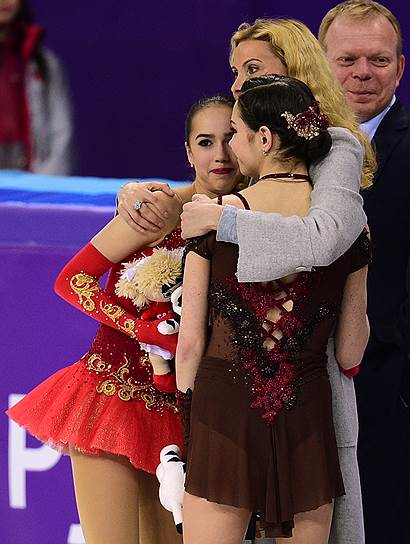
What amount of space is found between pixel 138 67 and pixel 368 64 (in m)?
3.17

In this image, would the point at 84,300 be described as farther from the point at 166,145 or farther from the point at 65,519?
the point at 166,145

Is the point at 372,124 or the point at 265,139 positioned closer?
the point at 265,139

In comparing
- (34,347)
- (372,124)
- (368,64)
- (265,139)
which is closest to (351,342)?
(265,139)

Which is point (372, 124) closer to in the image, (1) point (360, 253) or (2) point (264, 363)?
(1) point (360, 253)

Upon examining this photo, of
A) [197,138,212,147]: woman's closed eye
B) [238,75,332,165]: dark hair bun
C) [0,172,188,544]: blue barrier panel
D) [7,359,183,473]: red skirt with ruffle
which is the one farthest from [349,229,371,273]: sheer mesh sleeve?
[0,172,188,544]: blue barrier panel

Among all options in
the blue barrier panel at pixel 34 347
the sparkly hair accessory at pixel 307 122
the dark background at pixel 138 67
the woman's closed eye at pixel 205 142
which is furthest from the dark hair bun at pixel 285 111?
the dark background at pixel 138 67

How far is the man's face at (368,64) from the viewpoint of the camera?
3.56 m

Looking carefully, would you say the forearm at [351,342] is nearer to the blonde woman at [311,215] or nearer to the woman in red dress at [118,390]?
the blonde woman at [311,215]

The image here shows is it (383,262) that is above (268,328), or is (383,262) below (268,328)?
above

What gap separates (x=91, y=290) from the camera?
313cm

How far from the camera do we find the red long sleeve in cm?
310

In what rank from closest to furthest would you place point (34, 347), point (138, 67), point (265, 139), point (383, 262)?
point (265, 139) → point (383, 262) → point (34, 347) → point (138, 67)

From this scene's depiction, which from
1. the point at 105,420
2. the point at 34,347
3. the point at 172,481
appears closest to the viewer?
the point at 172,481

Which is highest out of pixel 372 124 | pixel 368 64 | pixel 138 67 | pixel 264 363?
pixel 138 67
